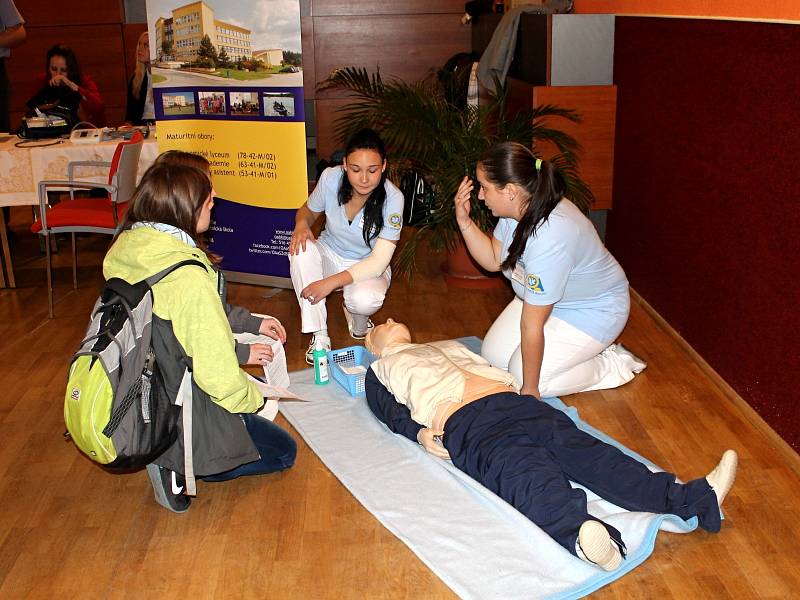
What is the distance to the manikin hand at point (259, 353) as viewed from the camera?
261 centimetres

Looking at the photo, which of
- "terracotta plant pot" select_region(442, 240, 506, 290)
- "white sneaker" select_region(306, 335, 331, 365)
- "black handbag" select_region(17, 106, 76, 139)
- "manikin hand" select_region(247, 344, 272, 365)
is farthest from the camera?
"black handbag" select_region(17, 106, 76, 139)

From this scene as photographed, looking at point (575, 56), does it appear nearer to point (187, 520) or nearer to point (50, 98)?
point (187, 520)

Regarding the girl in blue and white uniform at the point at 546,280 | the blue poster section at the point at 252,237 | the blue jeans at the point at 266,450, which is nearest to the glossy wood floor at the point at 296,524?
the blue jeans at the point at 266,450

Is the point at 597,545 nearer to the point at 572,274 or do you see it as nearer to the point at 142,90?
the point at 572,274

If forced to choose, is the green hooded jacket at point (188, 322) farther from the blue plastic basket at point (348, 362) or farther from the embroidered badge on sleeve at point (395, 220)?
the embroidered badge on sleeve at point (395, 220)

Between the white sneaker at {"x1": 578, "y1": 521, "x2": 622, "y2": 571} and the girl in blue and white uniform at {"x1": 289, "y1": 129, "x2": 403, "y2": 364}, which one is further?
the girl in blue and white uniform at {"x1": 289, "y1": 129, "x2": 403, "y2": 364}

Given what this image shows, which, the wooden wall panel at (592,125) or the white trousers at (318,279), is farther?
the wooden wall panel at (592,125)

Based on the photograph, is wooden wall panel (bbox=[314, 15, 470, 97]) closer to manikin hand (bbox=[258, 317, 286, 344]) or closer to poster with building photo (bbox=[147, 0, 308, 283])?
poster with building photo (bbox=[147, 0, 308, 283])

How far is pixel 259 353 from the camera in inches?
103

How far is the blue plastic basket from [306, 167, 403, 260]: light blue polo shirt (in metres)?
0.49

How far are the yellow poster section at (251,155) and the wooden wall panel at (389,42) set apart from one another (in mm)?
2995

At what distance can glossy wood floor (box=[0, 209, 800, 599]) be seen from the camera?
2.21 meters

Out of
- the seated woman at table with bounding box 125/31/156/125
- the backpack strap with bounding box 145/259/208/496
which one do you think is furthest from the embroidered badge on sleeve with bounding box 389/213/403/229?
the seated woman at table with bounding box 125/31/156/125

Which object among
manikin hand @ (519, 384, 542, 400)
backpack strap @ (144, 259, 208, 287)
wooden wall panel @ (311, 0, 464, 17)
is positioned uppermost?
wooden wall panel @ (311, 0, 464, 17)
